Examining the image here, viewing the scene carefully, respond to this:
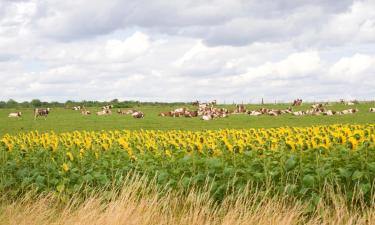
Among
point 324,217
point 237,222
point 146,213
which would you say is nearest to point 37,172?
point 146,213

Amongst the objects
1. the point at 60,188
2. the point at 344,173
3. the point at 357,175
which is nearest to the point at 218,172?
the point at 344,173

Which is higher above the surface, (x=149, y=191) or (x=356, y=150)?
(x=356, y=150)

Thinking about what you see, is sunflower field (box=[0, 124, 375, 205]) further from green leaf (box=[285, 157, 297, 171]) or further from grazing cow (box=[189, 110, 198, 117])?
grazing cow (box=[189, 110, 198, 117])

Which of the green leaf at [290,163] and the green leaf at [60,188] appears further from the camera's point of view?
the green leaf at [60,188]

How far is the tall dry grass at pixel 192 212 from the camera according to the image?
368 inches

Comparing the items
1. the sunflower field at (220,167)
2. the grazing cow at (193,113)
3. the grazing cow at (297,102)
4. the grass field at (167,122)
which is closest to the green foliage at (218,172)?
the sunflower field at (220,167)

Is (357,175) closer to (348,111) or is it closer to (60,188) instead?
(60,188)

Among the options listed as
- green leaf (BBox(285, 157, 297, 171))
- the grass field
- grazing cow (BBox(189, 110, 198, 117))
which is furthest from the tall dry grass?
grazing cow (BBox(189, 110, 198, 117))

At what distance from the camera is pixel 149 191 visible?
11742 millimetres

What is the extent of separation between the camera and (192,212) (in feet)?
34.4

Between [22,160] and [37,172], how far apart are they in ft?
6.05

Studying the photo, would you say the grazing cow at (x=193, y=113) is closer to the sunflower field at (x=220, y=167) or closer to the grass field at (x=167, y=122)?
the grass field at (x=167, y=122)

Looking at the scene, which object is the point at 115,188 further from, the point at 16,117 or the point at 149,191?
the point at 16,117

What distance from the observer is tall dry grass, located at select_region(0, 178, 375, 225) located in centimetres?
935
